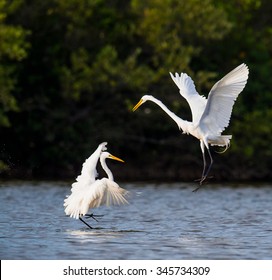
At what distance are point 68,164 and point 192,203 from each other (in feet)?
35.0

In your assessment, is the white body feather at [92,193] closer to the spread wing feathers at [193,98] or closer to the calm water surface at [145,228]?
the calm water surface at [145,228]

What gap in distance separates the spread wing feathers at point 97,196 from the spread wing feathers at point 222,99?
2089 millimetres

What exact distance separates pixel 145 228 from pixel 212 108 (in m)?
2.22

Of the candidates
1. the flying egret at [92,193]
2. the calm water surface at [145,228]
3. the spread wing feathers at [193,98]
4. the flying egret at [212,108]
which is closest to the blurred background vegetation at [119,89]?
the calm water surface at [145,228]

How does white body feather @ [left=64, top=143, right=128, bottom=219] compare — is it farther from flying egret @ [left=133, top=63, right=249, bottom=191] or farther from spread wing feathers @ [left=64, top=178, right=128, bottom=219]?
flying egret @ [left=133, top=63, right=249, bottom=191]

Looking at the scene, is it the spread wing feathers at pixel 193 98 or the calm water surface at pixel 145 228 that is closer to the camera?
the calm water surface at pixel 145 228

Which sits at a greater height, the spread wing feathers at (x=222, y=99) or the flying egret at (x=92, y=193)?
the spread wing feathers at (x=222, y=99)

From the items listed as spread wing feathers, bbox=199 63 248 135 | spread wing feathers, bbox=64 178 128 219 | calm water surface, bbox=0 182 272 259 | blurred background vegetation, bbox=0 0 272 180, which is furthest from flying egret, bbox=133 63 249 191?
blurred background vegetation, bbox=0 0 272 180

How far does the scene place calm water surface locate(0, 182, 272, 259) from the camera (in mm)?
15070

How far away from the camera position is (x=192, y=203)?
24.6 metres

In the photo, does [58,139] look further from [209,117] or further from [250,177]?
[209,117]

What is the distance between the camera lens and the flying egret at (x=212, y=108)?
683 inches

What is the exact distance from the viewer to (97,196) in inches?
667

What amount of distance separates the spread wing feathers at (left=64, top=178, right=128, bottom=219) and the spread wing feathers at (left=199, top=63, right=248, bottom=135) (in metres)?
2.09
